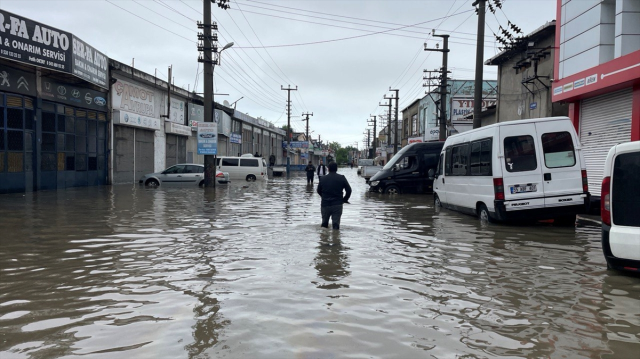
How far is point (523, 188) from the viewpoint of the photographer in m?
11.1

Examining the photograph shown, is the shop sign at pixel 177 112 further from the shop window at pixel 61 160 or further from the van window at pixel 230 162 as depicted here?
the shop window at pixel 61 160

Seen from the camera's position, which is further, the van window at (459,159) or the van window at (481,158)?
the van window at (459,159)

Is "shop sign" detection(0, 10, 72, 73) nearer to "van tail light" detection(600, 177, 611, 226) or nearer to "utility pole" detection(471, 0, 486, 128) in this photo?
"utility pole" detection(471, 0, 486, 128)

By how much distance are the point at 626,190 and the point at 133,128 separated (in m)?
29.0

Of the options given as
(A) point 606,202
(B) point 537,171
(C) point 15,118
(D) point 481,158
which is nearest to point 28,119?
(C) point 15,118

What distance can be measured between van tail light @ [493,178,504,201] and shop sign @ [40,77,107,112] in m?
19.7

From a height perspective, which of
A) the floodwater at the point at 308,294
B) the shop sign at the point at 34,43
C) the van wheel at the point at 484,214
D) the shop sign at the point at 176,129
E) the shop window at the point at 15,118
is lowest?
the floodwater at the point at 308,294

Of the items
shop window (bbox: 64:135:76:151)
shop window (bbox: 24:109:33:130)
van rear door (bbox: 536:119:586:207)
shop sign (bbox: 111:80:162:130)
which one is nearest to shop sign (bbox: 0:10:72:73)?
shop window (bbox: 24:109:33:130)

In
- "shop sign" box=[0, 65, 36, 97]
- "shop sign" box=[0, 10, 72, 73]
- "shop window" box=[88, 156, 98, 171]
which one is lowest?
"shop window" box=[88, 156, 98, 171]

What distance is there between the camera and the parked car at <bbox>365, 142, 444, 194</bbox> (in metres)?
23.4

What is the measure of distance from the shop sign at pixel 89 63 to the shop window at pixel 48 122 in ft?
7.57

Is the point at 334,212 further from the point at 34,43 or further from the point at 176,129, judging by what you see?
the point at 176,129

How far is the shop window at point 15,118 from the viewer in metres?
19.7

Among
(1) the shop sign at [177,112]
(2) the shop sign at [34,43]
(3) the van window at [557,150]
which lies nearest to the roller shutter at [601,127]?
(3) the van window at [557,150]
